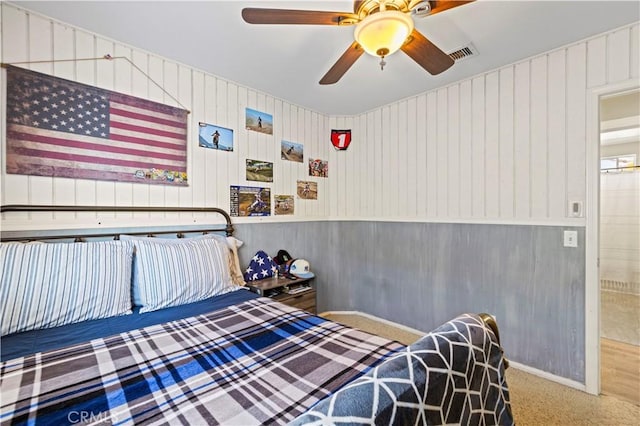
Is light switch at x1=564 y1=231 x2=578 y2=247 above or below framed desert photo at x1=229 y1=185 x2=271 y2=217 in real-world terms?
below

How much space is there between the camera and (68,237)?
5.63 ft

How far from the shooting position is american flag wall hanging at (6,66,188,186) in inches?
63.8

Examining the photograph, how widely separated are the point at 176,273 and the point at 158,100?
1.40m

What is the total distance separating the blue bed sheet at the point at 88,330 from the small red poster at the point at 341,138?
2.33 meters

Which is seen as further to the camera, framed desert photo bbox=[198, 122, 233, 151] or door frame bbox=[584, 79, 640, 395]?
framed desert photo bbox=[198, 122, 233, 151]

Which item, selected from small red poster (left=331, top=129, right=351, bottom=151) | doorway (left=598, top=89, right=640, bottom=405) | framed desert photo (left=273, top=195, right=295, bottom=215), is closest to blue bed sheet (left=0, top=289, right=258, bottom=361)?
framed desert photo (left=273, top=195, right=295, bottom=215)

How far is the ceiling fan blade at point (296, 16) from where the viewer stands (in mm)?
1241

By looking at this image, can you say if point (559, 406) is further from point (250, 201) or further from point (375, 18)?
point (250, 201)

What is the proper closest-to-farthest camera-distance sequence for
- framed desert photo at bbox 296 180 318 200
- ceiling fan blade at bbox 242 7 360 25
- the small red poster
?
ceiling fan blade at bbox 242 7 360 25 < framed desert photo at bbox 296 180 318 200 < the small red poster

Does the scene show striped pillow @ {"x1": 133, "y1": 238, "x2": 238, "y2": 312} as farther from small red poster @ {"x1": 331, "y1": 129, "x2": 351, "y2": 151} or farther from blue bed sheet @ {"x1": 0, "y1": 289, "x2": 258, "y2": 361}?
small red poster @ {"x1": 331, "y1": 129, "x2": 351, "y2": 151}

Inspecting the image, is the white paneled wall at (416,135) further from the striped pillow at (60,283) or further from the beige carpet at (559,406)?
the beige carpet at (559,406)

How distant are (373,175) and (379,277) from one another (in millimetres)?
1243

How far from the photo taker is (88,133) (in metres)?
1.82

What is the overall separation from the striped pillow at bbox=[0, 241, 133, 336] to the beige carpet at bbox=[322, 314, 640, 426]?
262 cm
